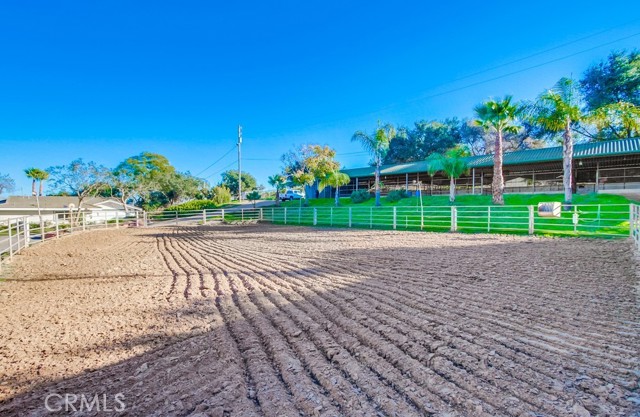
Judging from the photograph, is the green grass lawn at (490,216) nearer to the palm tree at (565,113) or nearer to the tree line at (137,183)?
the palm tree at (565,113)

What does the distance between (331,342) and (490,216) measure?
437 inches

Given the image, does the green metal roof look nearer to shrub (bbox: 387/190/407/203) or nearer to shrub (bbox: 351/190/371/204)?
shrub (bbox: 387/190/407/203)

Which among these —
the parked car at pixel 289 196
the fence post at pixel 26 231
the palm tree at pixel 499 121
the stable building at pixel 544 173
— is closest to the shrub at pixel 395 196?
the stable building at pixel 544 173

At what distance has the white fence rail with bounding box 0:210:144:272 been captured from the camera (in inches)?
304

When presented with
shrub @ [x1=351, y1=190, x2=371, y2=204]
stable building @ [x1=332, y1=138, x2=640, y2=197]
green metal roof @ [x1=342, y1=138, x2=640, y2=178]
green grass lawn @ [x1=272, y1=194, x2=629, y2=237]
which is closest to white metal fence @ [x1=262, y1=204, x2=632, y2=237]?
green grass lawn @ [x1=272, y1=194, x2=629, y2=237]

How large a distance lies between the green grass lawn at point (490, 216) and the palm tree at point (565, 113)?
180cm

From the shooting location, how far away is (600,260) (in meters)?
5.85

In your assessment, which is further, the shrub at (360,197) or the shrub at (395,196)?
the shrub at (360,197)

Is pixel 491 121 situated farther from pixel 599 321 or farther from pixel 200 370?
pixel 200 370

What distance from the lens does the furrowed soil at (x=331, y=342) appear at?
1918 millimetres

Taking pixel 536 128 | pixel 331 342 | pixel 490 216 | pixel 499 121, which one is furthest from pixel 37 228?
pixel 536 128

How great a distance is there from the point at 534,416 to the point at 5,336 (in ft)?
15.3

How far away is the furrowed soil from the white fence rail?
351cm

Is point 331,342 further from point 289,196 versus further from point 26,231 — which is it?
point 289,196
